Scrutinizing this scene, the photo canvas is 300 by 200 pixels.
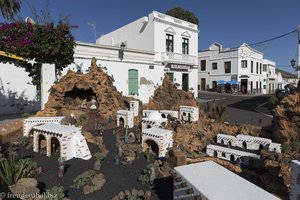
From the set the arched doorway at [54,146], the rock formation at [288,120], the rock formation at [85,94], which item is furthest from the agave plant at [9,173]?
the rock formation at [288,120]

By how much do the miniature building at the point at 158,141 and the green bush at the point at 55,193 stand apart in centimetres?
406

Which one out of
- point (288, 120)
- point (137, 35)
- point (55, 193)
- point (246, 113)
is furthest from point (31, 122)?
point (246, 113)

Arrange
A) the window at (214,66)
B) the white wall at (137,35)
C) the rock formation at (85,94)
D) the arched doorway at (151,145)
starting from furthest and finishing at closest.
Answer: the window at (214,66) < the white wall at (137,35) < the rock formation at (85,94) < the arched doorway at (151,145)

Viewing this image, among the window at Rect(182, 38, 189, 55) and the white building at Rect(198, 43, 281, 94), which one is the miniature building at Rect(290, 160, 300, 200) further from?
the white building at Rect(198, 43, 281, 94)

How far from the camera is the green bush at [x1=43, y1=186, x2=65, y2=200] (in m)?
5.61

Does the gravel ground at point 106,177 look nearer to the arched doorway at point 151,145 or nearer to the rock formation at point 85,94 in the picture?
the arched doorway at point 151,145

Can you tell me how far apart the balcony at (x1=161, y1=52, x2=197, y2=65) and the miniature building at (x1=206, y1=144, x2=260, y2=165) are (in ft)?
44.6

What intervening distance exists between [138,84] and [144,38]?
5379 mm

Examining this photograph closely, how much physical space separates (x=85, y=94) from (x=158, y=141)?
8.09 m

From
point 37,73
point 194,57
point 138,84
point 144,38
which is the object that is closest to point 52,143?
point 37,73

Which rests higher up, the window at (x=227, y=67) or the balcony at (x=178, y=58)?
the window at (x=227, y=67)

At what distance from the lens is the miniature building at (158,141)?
9.20 m

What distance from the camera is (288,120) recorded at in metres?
11.5

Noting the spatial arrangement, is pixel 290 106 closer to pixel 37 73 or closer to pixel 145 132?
pixel 145 132
